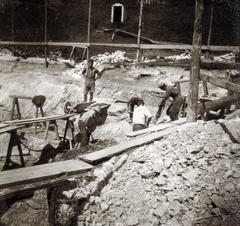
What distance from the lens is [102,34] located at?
17.9 meters

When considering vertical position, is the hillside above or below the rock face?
above

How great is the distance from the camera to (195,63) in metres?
5.66

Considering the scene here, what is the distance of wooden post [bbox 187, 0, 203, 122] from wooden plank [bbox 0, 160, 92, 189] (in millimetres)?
2860

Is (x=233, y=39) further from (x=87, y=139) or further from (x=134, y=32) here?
(x=87, y=139)

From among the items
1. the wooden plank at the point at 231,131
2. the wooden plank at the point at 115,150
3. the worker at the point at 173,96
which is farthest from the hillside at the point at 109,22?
the wooden plank at the point at 115,150

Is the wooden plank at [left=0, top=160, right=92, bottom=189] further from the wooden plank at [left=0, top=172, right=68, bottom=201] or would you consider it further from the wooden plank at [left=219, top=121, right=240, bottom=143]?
the wooden plank at [left=219, top=121, right=240, bottom=143]

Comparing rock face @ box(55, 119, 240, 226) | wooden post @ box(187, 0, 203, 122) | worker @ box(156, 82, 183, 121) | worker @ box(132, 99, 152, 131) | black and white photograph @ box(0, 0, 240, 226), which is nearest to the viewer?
rock face @ box(55, 119, 240, 226)

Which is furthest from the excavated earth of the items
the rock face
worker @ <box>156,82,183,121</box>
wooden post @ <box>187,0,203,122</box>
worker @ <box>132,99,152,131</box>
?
worker @ <box>156,82,183,121</box>

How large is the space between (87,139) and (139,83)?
4427mm

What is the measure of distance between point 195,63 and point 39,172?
4.01m

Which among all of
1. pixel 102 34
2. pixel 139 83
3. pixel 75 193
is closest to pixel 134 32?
pixel 102 34

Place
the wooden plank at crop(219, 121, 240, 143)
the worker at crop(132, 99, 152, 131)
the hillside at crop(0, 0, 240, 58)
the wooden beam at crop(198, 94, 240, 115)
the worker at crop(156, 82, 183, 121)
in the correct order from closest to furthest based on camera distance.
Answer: the wooden plank at crop(219, 121, 240, 143) < the wooden beam at crop(198, 94, 240, 115) < the worker at crop(132, 99, 152, 131) < the worker at crop(156, 82, 183, 121) < the hillside at crop(0, 0, 240, 58)

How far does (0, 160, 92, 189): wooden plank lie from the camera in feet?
11.9

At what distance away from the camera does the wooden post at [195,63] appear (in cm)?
539
